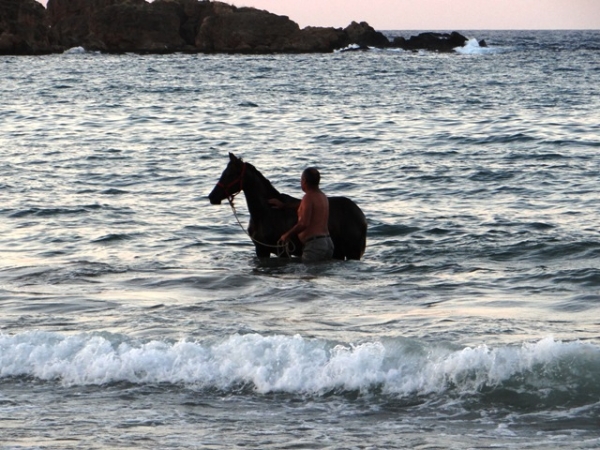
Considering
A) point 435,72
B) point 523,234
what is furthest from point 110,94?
point 523,234

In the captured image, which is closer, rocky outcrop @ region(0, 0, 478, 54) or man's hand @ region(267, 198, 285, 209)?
man's hand @ region(267, 198, 285, 209)

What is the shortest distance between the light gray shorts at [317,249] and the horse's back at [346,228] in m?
0.25

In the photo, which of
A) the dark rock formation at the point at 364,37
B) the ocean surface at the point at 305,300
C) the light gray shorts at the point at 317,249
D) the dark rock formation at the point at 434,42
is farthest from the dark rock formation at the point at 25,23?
the light gray shorts at the point at 317,249

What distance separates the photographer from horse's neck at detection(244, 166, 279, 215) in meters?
14.7

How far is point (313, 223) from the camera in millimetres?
14156

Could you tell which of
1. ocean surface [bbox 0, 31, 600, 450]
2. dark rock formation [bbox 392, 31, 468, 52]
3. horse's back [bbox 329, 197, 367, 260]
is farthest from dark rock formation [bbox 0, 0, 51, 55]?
horse's back [bbox 329, 197, 367, 260]

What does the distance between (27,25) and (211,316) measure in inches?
4229

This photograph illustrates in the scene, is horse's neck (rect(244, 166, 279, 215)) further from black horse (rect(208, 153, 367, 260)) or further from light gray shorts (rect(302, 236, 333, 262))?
light gray shorts (rect(302, 236, 333, 262))

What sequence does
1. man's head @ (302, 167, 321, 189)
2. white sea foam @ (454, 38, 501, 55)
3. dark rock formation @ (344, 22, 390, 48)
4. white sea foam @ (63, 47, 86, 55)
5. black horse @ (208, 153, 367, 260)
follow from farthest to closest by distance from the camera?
dark rock formation @ (344, 22, 390, 48) → white sea foam @ (63, 47, 86, 55) → white sea foam @ (454, 38, 501, 55) → black horse @ (208, 153, 367, 260) → man's head @ (302, 167, 321, 189)

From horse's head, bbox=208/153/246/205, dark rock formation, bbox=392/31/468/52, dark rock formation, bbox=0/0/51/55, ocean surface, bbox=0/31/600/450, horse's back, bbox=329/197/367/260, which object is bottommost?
ocean surface, bbox=0/31/600/450

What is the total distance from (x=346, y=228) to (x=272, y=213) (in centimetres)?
101

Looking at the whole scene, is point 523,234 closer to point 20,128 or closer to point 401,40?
point 20,128

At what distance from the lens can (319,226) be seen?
14.2 metres

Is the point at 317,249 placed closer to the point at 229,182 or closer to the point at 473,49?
the point at 229,182
